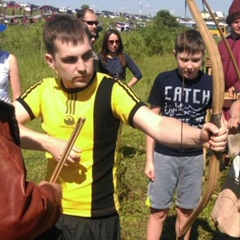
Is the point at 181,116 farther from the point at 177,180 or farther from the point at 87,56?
the point at 87,56

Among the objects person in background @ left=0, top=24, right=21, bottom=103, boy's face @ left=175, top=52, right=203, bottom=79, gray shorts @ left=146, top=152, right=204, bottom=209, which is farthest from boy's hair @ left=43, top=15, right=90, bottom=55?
person in background @ left=0, top=24, right=21, bottom=103

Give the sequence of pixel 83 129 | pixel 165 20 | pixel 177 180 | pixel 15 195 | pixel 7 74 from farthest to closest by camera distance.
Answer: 1. pixel 165 20
2. pixel 7 74
3. pixel 177 180
4. pixel 83 129
5. pixel 15 195

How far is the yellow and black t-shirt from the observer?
2193 millimetres

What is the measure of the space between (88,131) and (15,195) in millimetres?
876

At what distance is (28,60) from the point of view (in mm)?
14672

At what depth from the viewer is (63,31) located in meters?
2.13

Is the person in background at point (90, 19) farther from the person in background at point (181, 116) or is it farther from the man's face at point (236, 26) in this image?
the person in background at point (181, 116)

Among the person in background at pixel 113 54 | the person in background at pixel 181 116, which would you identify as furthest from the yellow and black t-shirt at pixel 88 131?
the person in background at pixel 113 54

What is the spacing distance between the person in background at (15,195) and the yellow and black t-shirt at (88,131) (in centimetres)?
73

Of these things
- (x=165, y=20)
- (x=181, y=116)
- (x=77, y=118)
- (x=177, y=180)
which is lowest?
(x=177, y=180)

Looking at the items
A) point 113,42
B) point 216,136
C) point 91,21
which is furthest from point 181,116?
point 113,42

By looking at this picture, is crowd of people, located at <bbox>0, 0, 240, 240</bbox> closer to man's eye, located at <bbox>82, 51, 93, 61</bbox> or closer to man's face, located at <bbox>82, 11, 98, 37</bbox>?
man's eye, located at <bbox>82, 51, 93, 61</bbox>

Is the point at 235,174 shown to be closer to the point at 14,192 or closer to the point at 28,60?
the point at 14,192

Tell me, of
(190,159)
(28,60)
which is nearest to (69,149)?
(190,159)
